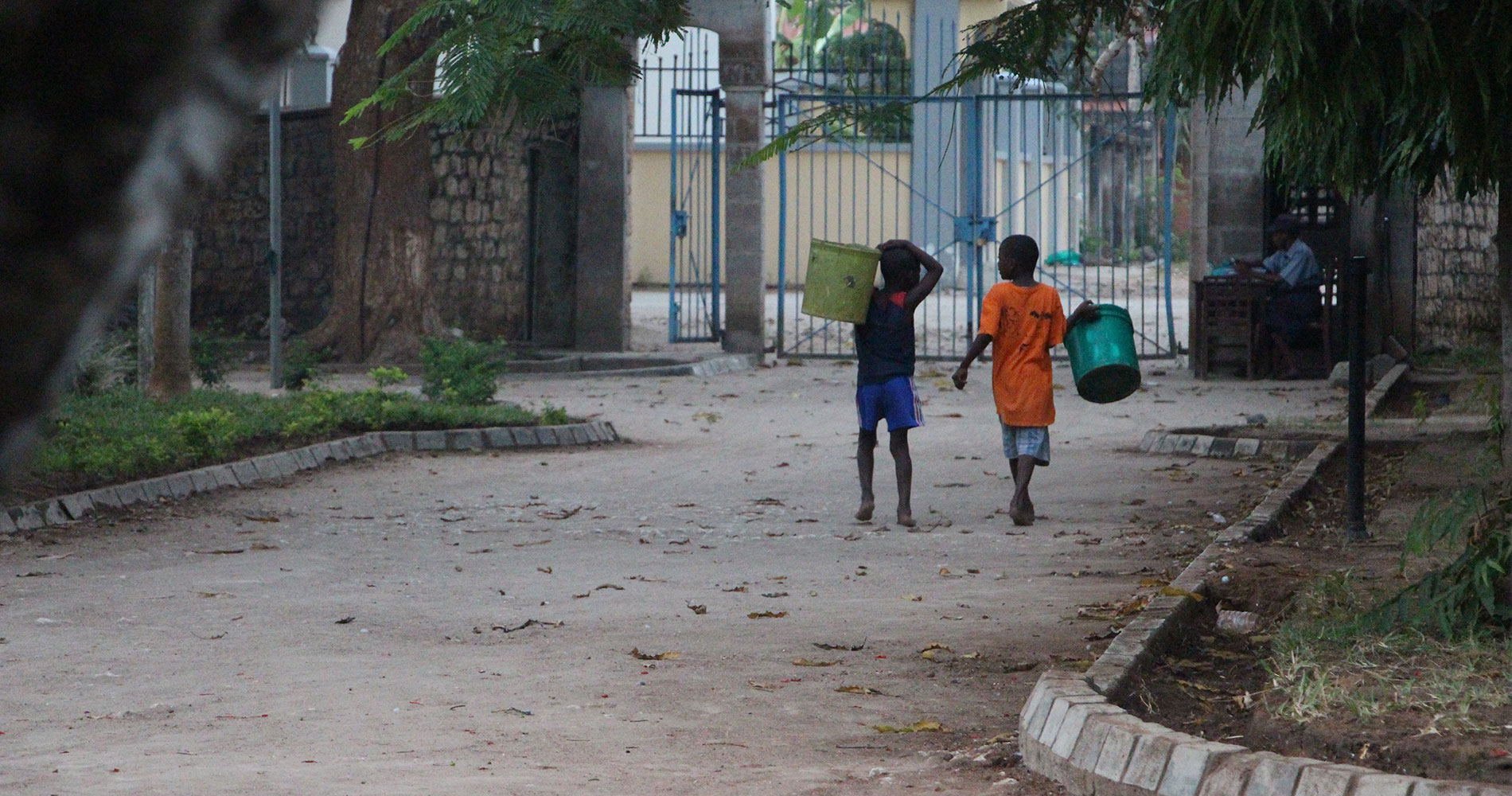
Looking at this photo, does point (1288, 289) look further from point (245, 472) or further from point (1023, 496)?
point (245, 472)

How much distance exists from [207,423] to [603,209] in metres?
10.1

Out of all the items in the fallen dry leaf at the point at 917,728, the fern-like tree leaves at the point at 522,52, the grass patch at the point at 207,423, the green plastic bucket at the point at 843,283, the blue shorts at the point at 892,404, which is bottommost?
the fallen dry leaf at the point at 917,728

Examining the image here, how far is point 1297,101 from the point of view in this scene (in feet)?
14.6

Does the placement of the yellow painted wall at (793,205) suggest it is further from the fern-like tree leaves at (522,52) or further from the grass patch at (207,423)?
the fern-like tree leaves at (522,52)

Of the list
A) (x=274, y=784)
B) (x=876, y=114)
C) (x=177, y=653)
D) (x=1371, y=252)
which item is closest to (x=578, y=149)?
(x=1371, y=252)

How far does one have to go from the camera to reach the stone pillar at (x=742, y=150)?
19.0 m

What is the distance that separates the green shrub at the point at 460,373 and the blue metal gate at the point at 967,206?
13.1ft

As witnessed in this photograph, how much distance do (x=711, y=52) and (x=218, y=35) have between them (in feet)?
123

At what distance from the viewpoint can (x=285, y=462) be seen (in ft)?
35.3

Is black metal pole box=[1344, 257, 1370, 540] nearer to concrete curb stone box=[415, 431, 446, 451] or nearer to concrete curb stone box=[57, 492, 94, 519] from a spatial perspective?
concrete curb stone box=[57, 492, 94, 519]

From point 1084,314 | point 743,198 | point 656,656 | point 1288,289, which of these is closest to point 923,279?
point 1084,314

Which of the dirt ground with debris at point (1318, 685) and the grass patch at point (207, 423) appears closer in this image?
the dirt ground with debris at point (1318, 685)

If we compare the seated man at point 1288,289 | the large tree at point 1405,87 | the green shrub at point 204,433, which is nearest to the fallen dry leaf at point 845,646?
the large tree at point 1405,87

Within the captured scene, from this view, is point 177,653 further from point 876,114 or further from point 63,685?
point 876,114
